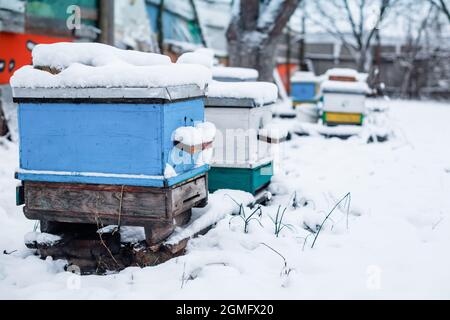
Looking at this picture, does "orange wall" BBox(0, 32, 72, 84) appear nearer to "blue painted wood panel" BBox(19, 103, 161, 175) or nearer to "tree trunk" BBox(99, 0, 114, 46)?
"tree trunk" BBox(99, 0, 114, 46)

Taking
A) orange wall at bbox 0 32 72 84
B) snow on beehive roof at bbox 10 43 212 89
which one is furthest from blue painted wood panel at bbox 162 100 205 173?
orange wall at bbox 0 32 72 84

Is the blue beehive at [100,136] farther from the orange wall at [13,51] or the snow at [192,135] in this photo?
the orange wall at [13,51]

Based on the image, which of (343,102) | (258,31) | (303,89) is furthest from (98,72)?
(303,89)

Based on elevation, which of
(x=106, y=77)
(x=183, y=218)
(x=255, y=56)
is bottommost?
(x=183, y=218)

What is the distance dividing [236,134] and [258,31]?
3.45 meters

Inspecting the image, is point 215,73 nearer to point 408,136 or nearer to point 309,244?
point 309,244

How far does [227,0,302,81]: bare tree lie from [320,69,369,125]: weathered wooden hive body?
108cm

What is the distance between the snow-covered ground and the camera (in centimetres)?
240

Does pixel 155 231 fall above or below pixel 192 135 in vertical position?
below

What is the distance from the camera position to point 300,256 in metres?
2.79

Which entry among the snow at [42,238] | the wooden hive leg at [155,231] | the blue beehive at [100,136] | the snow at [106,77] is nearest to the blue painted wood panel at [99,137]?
the blue beehive at [100,136]

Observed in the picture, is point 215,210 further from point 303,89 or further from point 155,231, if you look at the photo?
point 303,89
